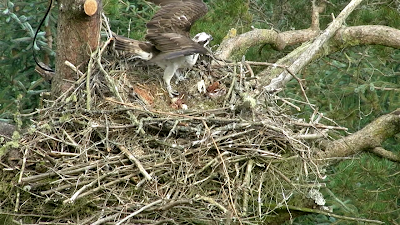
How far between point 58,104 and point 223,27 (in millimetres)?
2875

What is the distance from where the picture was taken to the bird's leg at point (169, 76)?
5.73 metres

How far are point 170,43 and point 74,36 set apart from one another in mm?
771

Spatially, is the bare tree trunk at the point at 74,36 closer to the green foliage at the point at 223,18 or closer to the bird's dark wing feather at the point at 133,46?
the bird's dark wing feather at the point at 133,46

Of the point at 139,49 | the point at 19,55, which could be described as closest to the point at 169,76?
the point at 139,49

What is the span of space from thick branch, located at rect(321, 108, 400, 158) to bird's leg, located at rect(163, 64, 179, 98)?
1447mm

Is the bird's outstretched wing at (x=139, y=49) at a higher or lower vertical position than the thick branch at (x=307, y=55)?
higher

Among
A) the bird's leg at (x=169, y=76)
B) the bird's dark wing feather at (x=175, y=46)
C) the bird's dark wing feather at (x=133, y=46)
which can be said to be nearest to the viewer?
the bird's dark wing feather at (x=175, y=46)

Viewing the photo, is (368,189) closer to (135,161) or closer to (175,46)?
(175,46)

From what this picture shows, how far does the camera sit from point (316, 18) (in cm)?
728

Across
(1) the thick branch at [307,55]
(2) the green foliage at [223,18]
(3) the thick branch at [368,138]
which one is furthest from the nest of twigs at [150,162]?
(2) the green foliage at [223,18]

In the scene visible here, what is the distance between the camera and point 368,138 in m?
6.33

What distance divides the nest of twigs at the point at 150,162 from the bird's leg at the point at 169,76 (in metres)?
0.45

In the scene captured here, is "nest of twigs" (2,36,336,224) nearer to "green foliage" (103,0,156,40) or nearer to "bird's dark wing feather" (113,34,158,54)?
"bird's dark wing feather" (113,34,158,54)

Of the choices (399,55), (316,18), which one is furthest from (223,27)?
(399,55)
